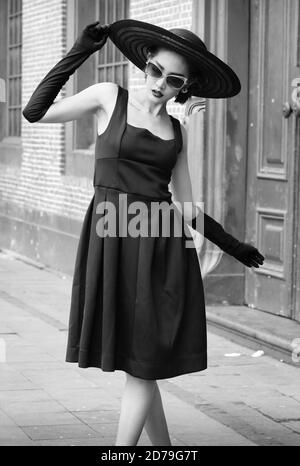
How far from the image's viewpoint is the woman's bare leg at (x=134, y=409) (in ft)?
16.3

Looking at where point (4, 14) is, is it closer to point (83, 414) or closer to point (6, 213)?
point (6, 213)

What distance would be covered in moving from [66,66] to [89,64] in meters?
8.15

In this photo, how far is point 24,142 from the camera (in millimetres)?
14625

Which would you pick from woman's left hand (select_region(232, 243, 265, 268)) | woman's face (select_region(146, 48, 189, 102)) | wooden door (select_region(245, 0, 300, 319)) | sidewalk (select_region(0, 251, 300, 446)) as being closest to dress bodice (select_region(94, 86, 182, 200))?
woman's face (select_region(146, 48, 189, 102))

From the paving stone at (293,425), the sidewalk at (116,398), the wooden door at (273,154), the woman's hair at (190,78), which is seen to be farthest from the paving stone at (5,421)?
the wooden door at (273,154)

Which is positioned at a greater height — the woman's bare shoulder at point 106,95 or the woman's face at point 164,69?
the woman's face at point 164,69

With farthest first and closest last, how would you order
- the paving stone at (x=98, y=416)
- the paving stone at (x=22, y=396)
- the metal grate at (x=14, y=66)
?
the metal grate at (x=14, y=66) → the paving stone at (x=22, y=396) → the paving stone at (x=98, y=416)

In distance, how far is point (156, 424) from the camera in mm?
5156

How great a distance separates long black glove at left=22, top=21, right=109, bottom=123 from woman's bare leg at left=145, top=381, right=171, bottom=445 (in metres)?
1.31

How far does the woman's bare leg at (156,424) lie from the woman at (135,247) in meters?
0.04

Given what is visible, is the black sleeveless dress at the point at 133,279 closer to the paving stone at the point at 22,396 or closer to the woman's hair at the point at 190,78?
the woman's hair at the point at 190,78

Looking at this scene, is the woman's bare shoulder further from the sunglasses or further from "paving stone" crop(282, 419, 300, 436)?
"paving stone" crop(282, 419, 300, 436)

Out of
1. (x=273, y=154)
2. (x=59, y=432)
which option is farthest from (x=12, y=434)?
(x=273, y=154)
